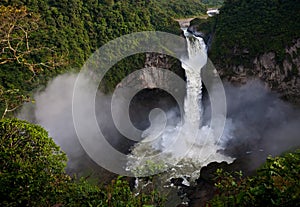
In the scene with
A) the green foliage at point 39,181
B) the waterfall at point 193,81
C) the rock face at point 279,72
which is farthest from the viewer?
the waterfall at point 193,81

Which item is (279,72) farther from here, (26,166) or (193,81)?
(26,166)

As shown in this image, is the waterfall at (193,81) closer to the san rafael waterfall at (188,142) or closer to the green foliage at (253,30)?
the san rafael waterfall at (188,142)

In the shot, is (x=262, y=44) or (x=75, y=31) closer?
(x=262, y=44)

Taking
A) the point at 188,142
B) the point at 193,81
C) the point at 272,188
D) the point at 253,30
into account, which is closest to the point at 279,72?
the point at 253,30

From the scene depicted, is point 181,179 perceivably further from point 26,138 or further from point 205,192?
point 26,138

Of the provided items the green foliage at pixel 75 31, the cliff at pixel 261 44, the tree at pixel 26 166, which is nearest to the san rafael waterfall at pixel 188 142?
the cliff at pixel 261 44

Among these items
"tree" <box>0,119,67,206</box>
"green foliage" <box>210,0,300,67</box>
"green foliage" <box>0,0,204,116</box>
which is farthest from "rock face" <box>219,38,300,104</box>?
"tree" <box>0,119,67,206</box>

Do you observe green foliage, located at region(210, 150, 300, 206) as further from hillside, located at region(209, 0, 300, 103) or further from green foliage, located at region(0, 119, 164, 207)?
hillside, located at region(209, 0, 300, 103)
